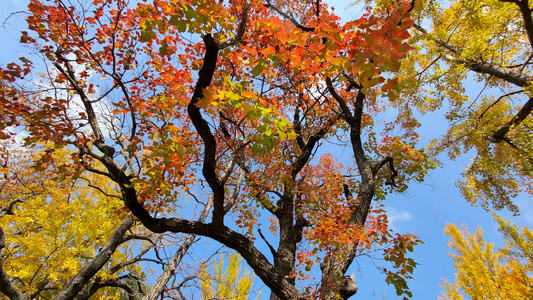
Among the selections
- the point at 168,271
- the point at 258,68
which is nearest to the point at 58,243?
the point at 168,271

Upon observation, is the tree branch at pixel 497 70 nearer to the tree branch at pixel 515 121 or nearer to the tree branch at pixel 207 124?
the tree branch at pixel 515 121

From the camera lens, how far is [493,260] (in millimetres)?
11055

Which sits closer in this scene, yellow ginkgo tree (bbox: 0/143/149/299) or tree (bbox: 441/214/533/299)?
yellow ginkgo tree (bbox: 0/143/149/299)

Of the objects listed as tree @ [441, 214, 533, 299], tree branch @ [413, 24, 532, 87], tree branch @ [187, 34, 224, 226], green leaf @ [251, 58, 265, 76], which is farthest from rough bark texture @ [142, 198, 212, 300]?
tree @ [441, 214, 533, 299]

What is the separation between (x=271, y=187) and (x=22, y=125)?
452cm

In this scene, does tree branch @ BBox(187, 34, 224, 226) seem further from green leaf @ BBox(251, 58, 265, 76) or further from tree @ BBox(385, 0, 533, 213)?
tree @ BBox(385, 0, 533, 213)

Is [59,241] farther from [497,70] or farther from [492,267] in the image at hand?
[492,267]

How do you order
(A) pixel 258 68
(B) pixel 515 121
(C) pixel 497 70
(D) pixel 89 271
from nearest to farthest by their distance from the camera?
(A) pixel 258 68 < (D) pixel 89 271 < (B) pixel 515 121 < (C) pixel 497 70

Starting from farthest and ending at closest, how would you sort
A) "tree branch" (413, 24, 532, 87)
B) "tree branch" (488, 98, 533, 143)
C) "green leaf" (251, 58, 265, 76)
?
"tree branch" (413, 24, 532, 87), "tree branch" (488, 98, 533, 143), "green leaf" (251, 58, 265, 76)

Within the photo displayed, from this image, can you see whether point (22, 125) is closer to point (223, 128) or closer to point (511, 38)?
point (223, 128)

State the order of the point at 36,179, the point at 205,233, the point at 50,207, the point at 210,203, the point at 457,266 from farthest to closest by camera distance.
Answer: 1. the point at 457,266
2. the point at 36,179
3. the point at 210,203
4. the point at 50,207
5. the point at 205,233

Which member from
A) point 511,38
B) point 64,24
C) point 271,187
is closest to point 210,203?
point 271,187

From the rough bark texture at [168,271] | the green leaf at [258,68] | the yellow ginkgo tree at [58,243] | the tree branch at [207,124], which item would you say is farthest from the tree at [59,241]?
the green leaf at [258,68]

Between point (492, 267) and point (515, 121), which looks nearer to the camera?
point (515, 121)
